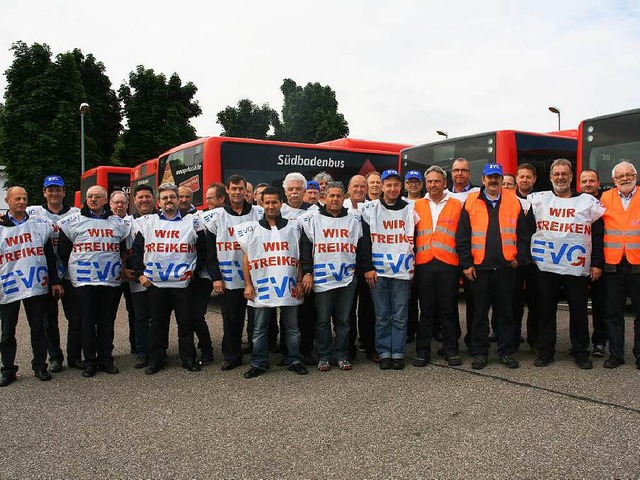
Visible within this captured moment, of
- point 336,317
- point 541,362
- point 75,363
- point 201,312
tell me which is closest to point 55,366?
point 75,363

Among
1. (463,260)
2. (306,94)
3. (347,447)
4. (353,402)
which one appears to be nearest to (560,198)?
(463,260)

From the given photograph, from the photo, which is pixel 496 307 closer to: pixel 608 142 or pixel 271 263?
pixel 271 263

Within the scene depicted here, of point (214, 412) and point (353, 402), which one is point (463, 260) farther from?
point (214, 412)

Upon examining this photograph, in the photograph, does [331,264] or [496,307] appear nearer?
[331,264]

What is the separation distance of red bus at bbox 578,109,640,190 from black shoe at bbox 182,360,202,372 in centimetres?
588

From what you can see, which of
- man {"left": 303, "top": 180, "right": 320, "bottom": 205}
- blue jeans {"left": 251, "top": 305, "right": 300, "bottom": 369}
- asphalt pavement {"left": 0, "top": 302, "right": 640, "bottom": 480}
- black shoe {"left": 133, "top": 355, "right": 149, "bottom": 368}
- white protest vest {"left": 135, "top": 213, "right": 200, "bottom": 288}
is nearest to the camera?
asphalt pavement {"left": 0, "top": 302, "right": 640, "bottom": 480}

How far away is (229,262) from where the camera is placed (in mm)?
5602

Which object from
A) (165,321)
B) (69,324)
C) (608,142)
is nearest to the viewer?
(165,321)

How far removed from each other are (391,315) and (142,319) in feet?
8.67

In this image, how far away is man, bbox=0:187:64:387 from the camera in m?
5.28

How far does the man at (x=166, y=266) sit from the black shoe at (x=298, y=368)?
3.08 feet

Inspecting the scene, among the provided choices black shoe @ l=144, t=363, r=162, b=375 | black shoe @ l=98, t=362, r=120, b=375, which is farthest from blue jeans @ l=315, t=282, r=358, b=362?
black shoe @ l=98, t=362, r=120, b=375

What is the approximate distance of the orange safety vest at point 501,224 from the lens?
534 cm

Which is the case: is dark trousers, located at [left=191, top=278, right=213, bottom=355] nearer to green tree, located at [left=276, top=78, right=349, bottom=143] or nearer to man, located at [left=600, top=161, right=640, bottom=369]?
man, located at [left=600, top=161, right=640, bottom=369]
